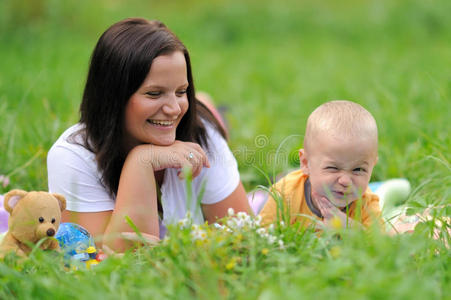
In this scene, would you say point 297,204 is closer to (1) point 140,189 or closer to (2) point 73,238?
(1) point 140,189

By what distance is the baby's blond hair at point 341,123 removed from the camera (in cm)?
243

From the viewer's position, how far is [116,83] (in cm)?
255

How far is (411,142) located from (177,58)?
2288 mm

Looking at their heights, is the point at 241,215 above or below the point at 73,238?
above

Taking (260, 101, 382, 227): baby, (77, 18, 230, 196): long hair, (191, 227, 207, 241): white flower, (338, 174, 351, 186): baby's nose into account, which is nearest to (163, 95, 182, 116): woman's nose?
(77, 18, 230, 196): long hair

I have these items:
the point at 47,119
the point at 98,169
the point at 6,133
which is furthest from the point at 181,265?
the point at 47,119

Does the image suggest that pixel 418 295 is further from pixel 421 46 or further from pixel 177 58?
pixel 421 46

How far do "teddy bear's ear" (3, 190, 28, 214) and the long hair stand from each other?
0.51m

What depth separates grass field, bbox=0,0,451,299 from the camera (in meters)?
1.81

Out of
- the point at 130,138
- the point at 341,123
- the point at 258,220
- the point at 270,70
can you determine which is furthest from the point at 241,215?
the point at 270,70

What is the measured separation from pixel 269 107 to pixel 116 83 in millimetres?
3193

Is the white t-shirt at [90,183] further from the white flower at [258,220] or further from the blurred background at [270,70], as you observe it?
the white flower at [258,220]

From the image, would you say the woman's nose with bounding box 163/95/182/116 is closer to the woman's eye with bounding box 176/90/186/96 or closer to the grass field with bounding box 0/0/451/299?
the woman's eye with bounding box 176/90/186/96

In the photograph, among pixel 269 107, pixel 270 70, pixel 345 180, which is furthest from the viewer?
pixel 270 70
